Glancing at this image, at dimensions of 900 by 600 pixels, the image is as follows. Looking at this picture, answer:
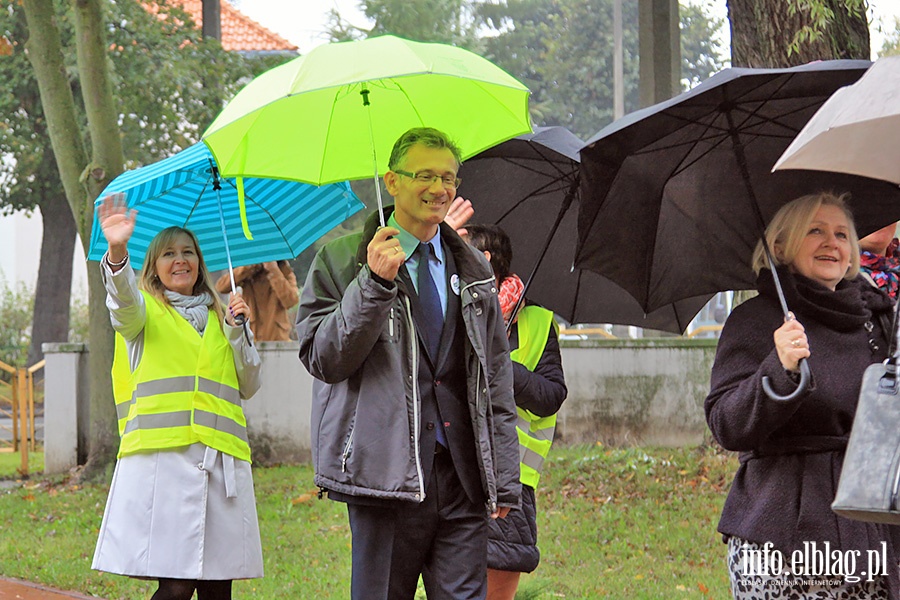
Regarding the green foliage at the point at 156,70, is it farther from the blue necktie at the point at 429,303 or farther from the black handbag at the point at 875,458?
the black handbag at the point at 875,458

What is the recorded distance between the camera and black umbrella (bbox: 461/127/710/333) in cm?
576

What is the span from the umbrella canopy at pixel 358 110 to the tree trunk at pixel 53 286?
928 inches

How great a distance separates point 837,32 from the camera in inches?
337

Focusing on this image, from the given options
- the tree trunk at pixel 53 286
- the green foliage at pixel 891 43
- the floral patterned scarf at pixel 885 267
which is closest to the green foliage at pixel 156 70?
the tree trunk at pixel 53 286

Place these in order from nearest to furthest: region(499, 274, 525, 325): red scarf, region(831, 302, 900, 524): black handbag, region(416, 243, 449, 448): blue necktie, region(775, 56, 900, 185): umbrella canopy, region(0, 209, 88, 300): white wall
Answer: region(831, 302, 900, 524): black handbag < region(775, 56, 900, 185): umbrella canopy < region(416, 243, 449, 448): blue necktie < region(499, 274, 525, 325): red scarf < region(0, 209, 88, 300): white wall

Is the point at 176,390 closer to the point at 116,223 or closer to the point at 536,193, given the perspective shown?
the point at 116,223

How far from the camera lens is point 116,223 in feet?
16.5

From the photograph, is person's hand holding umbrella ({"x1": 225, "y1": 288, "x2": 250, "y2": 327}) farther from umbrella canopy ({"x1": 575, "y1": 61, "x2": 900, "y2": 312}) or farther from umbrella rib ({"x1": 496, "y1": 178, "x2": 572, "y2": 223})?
umbrella canopy ({"x1": 575, "y1": 61, "x2": 900, "y2": 312})

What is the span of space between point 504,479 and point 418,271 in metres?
0.77

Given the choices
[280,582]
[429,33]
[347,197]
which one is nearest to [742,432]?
[347,197]

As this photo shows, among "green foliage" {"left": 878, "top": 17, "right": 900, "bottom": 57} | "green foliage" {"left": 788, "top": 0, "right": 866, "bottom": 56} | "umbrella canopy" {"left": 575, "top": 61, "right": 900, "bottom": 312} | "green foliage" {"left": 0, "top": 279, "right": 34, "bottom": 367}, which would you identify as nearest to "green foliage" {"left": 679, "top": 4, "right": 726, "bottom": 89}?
"green foliage" {"left": 0, "top": 279, "right": 34, "bottom": 367}

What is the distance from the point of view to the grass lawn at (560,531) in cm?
783

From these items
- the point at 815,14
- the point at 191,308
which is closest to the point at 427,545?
the point at 191,308

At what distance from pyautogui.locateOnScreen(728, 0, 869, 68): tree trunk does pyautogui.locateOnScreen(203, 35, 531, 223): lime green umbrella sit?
4369mm
